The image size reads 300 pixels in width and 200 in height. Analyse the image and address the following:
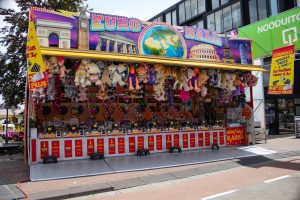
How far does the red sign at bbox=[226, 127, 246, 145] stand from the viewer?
14508 millimetres

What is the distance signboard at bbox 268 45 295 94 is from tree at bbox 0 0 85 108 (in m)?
11.4

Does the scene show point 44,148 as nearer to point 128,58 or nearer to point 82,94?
point 82,94

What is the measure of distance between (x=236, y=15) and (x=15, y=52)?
20321mm

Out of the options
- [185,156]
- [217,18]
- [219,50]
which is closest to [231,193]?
[185,156]

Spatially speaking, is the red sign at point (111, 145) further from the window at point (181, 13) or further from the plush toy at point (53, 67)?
the window at point (181, 13)

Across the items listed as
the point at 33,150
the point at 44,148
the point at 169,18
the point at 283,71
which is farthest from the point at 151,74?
the point at 169,18

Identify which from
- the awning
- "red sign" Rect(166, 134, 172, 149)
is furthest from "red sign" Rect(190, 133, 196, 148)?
the awning

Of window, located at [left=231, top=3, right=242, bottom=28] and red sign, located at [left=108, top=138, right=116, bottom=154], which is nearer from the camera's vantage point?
red sign, located at [left=108, top=138, right=116, bottom=154]

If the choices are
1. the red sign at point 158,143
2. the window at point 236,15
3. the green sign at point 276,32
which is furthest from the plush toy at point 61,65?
the window at point 236,15

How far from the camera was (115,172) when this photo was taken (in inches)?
383

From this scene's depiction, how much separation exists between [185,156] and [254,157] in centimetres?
272

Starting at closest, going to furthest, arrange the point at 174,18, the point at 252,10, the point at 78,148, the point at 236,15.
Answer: the point at 78,148, the point at 252,10, the point at 236,15, the point at 174,18

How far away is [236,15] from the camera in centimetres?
2927

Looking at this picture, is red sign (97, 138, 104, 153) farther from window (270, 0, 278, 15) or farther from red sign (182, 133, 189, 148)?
window (270, 0, 278, 15)
